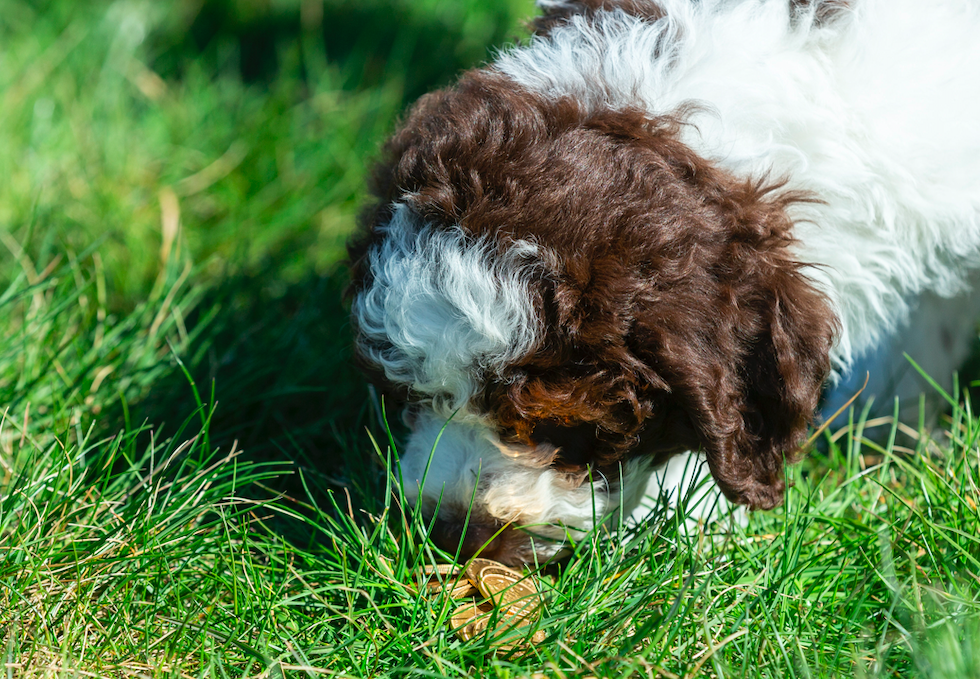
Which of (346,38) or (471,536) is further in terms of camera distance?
Result: (346,38)

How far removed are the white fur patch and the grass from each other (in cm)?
47

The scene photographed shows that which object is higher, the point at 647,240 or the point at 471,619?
the point at 647,240

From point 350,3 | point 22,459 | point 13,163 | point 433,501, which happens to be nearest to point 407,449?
point 433,501

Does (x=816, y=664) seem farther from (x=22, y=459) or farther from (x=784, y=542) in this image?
(x=22, y=459)

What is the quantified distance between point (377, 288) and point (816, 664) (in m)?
1.58

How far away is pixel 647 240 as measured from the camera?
222 cm

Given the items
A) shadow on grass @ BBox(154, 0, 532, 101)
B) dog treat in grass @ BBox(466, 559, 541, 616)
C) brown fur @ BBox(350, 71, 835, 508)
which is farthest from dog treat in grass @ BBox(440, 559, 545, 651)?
shadow on grass @ BBox(154, 0, 532, 101)

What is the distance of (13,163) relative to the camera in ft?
15.6

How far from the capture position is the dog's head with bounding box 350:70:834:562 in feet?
7.33

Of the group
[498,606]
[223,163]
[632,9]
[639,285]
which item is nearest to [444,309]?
[639,285]

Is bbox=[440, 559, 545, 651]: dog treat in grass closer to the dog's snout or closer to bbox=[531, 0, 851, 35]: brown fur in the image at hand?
the dog's snout

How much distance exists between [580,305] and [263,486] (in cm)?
123

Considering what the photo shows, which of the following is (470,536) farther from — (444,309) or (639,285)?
(639,285)

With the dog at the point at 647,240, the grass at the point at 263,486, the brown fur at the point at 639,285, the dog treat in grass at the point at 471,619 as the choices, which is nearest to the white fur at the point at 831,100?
the dog at the point at 647,240
